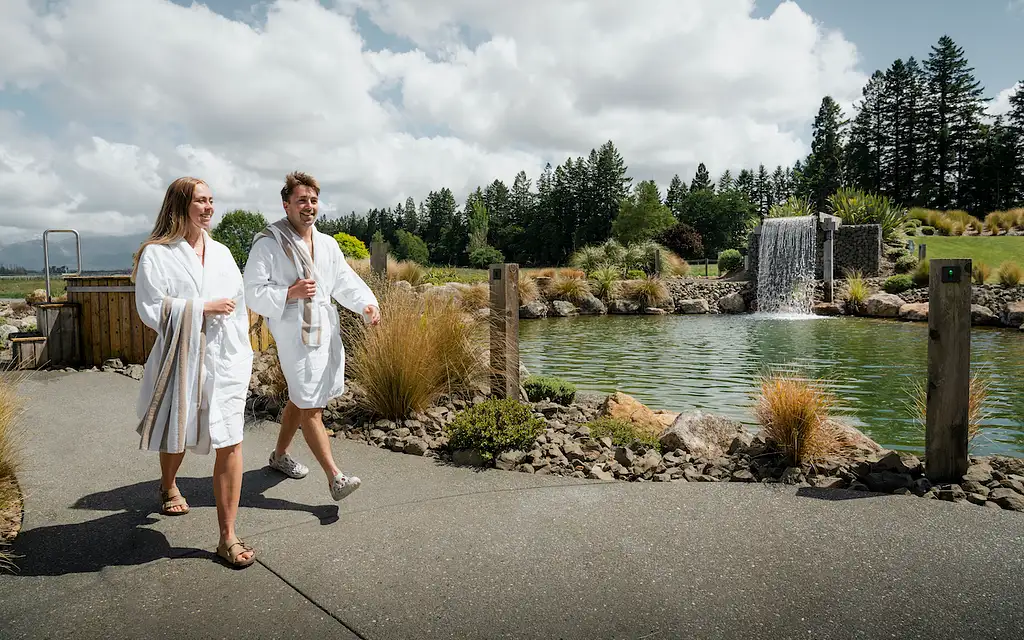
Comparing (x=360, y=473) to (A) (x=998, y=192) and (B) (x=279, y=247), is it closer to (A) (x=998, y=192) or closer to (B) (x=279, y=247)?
(B) (x=279, y=247)

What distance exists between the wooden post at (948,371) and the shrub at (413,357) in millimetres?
3666

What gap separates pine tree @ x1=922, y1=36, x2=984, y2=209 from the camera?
5122cm

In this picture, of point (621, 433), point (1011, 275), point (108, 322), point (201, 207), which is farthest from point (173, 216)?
point (1011, 275)

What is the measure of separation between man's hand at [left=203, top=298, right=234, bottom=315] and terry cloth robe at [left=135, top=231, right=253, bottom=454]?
3cm

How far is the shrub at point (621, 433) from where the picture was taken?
4.87 m

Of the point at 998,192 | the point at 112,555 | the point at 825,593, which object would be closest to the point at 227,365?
the point at 112,555

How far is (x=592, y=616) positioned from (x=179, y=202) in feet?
8.85

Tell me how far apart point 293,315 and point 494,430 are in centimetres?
180

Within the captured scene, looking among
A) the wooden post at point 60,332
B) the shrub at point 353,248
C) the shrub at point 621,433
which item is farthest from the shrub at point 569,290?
the shrub at point 621,433

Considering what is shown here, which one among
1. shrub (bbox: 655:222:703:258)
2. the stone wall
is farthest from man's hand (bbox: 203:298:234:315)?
shrub (bbox: 655:222:703:258)

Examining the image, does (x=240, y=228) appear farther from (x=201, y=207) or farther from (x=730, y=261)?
(x=201, y=207)

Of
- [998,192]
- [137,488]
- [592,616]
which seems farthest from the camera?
[998,192]

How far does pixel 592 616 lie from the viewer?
8.16 feet

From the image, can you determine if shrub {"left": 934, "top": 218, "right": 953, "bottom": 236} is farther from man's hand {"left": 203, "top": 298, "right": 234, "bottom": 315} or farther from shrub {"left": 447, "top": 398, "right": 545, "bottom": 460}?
man's hand {"left": 203, "top": 298, "right": 234, "bottom": 315}
